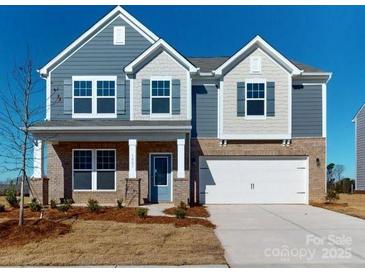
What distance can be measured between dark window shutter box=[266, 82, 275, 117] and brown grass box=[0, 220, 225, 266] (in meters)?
8.54

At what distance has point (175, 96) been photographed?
57.1 feet

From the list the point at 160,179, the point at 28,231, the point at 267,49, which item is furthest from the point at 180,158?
the point at 28,231

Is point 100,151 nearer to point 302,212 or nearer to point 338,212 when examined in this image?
point 302,212

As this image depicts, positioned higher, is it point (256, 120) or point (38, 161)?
point (256, 120)

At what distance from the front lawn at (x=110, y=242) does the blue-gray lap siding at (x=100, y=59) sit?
706 cm

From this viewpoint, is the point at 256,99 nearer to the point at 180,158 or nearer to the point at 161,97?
the point at 161,97

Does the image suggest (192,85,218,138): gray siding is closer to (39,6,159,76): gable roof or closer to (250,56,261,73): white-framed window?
(250,56,261,73): white-framed window

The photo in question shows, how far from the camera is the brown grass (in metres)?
7.14

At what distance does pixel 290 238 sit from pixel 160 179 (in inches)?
358

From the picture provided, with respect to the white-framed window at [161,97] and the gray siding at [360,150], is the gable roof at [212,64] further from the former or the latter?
the gray siding at [360,150]

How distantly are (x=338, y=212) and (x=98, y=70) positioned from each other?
11.3 m

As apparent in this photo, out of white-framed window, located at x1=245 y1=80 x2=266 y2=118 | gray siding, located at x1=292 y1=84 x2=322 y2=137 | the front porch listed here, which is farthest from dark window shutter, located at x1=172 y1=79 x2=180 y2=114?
gray siding, located at x1=292 y1=84 x2=322 y2=137

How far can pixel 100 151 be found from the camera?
58.4 ft

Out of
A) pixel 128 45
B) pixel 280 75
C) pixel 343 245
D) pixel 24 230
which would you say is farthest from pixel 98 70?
pixel 343 245
